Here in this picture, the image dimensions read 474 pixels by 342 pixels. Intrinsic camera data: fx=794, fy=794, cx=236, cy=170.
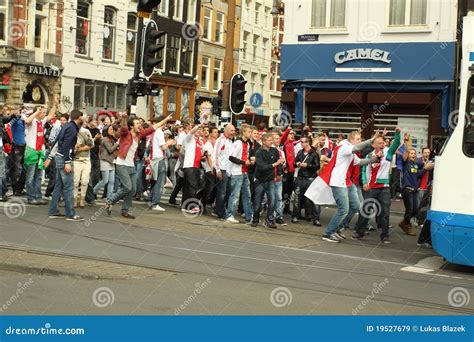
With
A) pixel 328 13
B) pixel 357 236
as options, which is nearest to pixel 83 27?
pixel 328 13

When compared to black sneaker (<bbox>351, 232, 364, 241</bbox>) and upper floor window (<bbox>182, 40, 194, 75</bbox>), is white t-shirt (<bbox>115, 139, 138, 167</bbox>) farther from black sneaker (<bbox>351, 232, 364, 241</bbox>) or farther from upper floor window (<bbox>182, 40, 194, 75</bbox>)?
upper floor window (<bbox>182, 40, 194, 75</bbox>)

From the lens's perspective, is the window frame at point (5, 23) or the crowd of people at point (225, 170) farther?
the window frame at point (5, 23)

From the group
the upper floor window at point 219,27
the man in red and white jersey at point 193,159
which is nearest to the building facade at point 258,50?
the upper floor window at point 219,27

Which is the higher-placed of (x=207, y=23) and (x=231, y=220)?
(x=207, y=23)

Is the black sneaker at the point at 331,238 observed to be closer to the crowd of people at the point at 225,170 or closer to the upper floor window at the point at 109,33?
the crowd of people at the point at 225,170

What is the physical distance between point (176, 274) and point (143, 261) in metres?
0.95

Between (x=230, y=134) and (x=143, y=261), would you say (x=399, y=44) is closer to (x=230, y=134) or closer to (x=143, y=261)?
(x=230, y=134)

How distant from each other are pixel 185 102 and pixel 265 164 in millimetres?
38409

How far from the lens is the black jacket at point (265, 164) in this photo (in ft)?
47.5

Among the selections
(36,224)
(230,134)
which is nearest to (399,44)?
(230,134)

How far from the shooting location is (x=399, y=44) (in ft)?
86.0

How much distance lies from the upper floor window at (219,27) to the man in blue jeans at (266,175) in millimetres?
43649

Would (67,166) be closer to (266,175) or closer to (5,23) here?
(266,175)

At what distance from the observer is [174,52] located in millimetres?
50938
